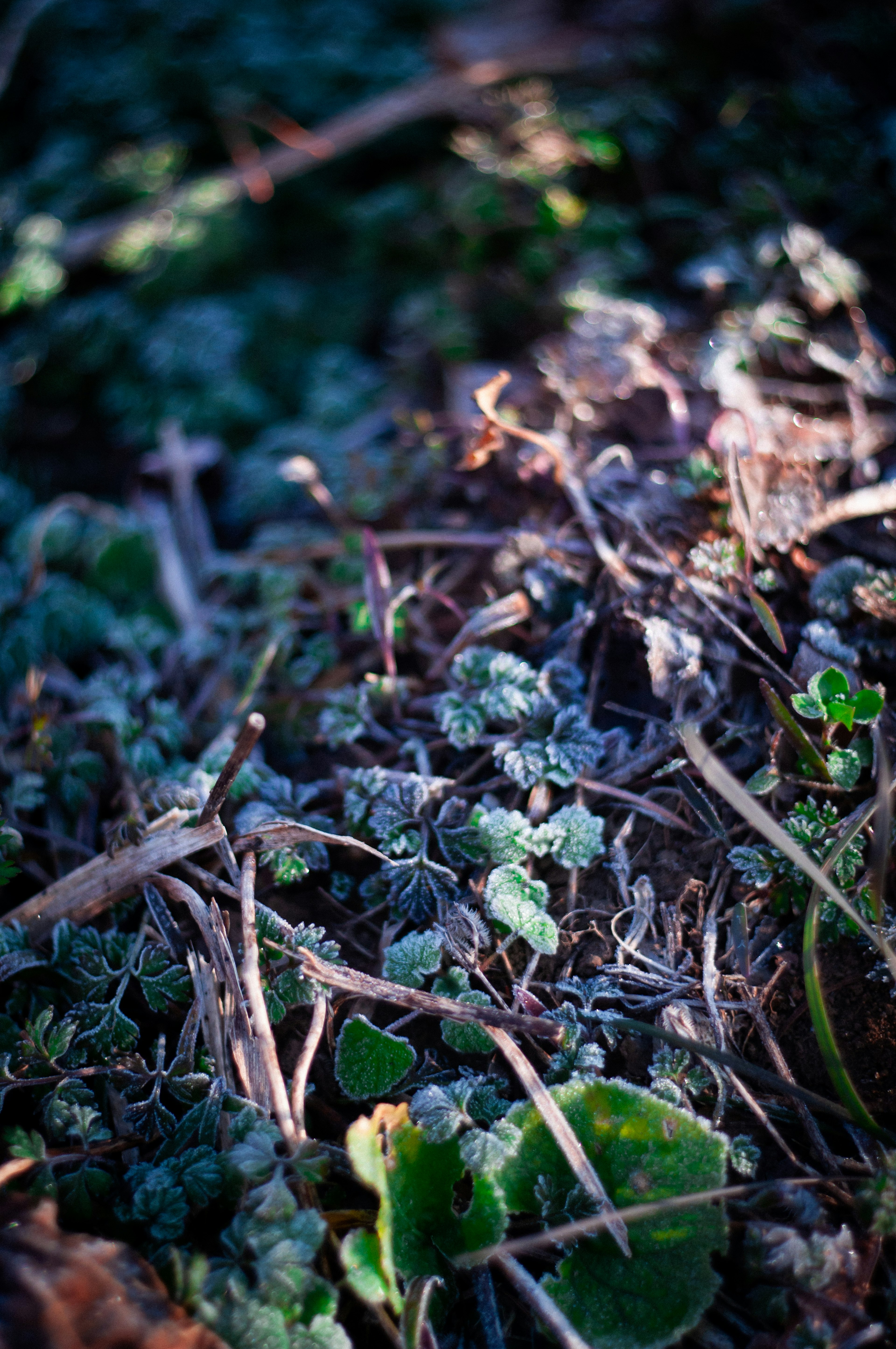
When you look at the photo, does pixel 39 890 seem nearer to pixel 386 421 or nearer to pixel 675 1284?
pixel 675 1284

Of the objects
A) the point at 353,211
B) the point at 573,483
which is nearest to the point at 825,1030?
the point at 573,483

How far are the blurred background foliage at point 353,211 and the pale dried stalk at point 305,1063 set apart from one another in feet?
4.56

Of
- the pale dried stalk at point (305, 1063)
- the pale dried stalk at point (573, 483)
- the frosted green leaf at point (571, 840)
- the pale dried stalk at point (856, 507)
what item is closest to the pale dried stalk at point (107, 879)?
the pale dried stalk at point (305, 1063)

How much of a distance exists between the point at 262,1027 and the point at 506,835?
20.0 inches

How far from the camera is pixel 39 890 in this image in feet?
5.43

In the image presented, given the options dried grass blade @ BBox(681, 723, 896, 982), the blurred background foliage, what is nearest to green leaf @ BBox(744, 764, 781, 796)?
dried grass blade @ BBox(681, 723, 896, 982)

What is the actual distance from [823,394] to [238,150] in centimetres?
226

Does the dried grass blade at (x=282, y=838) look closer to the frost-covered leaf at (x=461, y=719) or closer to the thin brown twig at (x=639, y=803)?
the frost-covered leaf at (x=461, y=719)

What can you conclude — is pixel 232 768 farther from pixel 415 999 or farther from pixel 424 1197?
pixel 424 1197

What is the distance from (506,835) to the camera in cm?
143

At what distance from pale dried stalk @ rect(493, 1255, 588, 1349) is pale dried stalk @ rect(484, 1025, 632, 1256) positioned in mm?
123

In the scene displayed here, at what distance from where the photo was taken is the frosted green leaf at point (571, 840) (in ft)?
4.66

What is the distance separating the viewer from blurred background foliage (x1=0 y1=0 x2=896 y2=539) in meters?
2.47

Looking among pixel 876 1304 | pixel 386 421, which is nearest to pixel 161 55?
pixel 386 421
